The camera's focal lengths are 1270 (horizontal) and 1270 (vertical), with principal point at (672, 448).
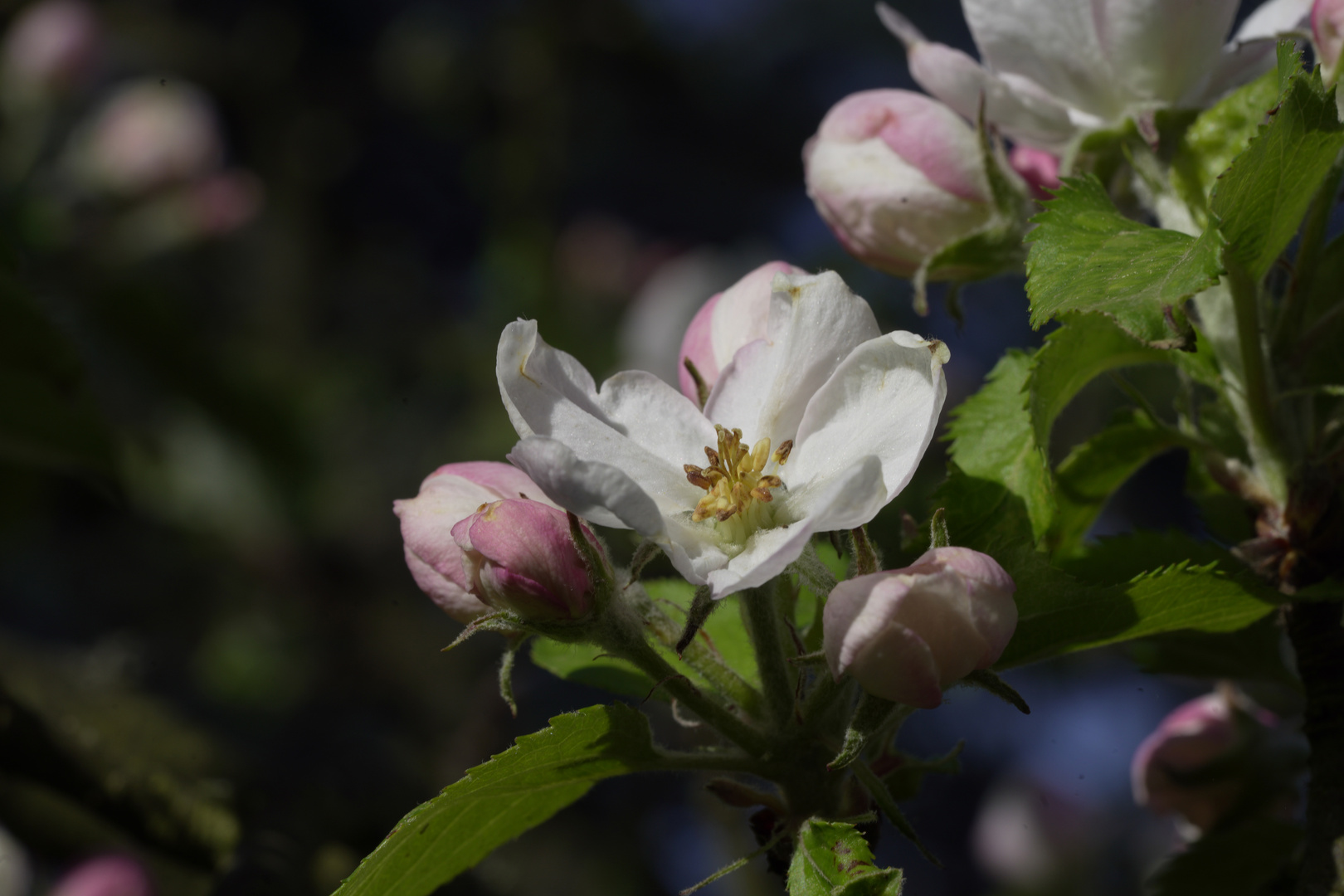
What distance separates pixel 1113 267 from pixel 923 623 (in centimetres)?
23

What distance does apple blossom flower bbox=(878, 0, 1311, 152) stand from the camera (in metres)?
0.85

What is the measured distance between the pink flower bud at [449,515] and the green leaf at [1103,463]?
1.24 feet

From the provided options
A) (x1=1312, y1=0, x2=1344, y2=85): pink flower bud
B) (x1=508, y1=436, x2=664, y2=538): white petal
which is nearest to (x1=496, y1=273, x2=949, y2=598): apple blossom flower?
(x1=508, y1=436, x2=664, y2=538): white petal

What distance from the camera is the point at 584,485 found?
2.16 ft

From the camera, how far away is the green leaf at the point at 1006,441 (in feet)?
2.50

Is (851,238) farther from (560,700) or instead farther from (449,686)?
(449,686)

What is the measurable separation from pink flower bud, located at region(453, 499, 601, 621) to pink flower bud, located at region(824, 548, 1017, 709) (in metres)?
0.15

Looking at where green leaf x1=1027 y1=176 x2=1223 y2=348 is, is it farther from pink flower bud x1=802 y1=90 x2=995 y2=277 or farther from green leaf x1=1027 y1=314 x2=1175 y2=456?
pink flower bud x1=802 y1=90 x2=995 y2=277

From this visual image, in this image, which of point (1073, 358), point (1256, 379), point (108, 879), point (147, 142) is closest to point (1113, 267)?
point (1073, 358)

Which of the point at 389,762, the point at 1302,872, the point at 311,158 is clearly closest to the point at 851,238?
the point at 1302,872

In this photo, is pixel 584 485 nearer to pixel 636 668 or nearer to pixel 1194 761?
pixel 636 668

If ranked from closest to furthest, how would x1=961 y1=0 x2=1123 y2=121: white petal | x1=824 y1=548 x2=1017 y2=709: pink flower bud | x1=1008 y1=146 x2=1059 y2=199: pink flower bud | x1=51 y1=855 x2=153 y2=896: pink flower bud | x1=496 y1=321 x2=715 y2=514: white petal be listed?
x1=824 y1=548 x2=1017 y2=709: pink flower bud → x1=496 y1=321 x2=715 y2=514: white petal → x1=961 y1=0 x2=1123 y2=121: white petal → x1=1008 y1=146 x2=1059 y2=199: pink flower bud → x1=51 y1=855 x2=153 y2=896: pink flower bud

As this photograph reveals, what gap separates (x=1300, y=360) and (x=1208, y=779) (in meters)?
0.39

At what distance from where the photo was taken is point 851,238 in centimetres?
97
